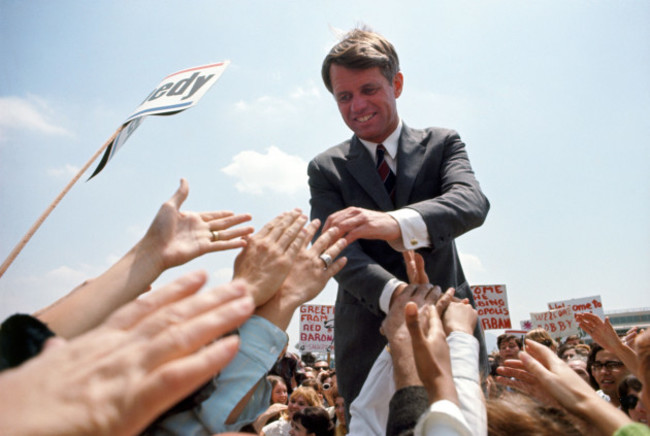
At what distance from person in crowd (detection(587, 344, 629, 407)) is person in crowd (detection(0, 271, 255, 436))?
4.92m

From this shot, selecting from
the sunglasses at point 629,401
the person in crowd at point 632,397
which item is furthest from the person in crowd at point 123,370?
the sunglasses at point 629,401

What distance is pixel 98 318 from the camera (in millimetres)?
1403

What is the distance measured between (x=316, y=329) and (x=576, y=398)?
583 inches

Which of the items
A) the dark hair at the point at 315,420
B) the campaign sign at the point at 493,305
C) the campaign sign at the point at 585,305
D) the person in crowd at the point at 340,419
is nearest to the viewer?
the dark hair at the point at 315,420

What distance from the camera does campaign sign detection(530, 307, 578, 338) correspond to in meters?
14.4

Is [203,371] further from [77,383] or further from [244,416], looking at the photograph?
[244,416]

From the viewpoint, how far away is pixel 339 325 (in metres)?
2.45

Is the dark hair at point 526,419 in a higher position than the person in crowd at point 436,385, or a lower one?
lower

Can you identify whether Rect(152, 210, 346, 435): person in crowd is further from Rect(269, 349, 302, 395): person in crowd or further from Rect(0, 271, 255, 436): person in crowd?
Rect(269, 349, 302, 395): person in crowd

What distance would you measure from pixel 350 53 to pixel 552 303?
17.3 meters

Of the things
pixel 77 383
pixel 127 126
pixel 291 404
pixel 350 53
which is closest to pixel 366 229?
pixel 350 53

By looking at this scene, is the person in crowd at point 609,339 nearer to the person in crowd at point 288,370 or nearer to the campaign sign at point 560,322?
the person in crowd at point 288,370

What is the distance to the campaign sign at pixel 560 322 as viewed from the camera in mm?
14422

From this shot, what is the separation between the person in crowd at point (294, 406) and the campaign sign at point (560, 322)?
10095 millimetres
